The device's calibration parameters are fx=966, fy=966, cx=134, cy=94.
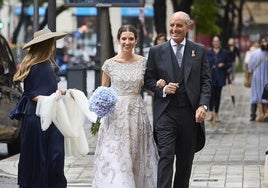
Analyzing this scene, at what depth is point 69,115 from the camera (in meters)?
9.53

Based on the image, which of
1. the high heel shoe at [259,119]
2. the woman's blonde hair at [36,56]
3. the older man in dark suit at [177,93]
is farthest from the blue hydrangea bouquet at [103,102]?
the high heel shoe at [259,119]

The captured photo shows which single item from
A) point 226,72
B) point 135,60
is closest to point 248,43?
point 226,72

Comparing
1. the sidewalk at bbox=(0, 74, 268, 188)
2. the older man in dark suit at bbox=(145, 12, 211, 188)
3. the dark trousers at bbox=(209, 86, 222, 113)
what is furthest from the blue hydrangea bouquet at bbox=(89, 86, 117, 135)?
the dark trousers at bbox=(209, 86, 222, 113)

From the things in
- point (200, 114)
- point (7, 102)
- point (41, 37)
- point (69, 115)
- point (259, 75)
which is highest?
point (41, 37)

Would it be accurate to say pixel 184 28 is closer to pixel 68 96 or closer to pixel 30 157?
pixel 68 96

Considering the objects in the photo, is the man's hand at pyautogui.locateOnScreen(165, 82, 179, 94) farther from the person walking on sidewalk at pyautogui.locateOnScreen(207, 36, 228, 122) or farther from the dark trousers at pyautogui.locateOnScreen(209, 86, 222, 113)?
the dark trousers at pyautogui.locateOnScreen(209, 86, 222, 113)

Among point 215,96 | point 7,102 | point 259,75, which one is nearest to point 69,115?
point 7,102

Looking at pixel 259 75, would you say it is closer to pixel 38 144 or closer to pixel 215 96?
pixel 215 96

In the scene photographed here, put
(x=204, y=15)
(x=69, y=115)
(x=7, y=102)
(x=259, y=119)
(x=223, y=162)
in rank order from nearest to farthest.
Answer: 1. (x=69, y=115)
2. (x=223, y=162)
3. (x=7, y=102)
4. (x=259, y=119)
5. (x=204, y=15)

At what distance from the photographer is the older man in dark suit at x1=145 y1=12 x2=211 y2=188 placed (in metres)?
9.09

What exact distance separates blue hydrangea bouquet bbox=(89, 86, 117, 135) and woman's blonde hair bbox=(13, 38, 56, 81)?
634 millimetres

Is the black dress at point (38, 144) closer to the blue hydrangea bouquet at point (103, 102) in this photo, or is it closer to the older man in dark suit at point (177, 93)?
the blue hydrangea bouquet at point (103, 102)

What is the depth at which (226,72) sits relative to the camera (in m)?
20.9

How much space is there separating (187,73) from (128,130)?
802 millimetres
